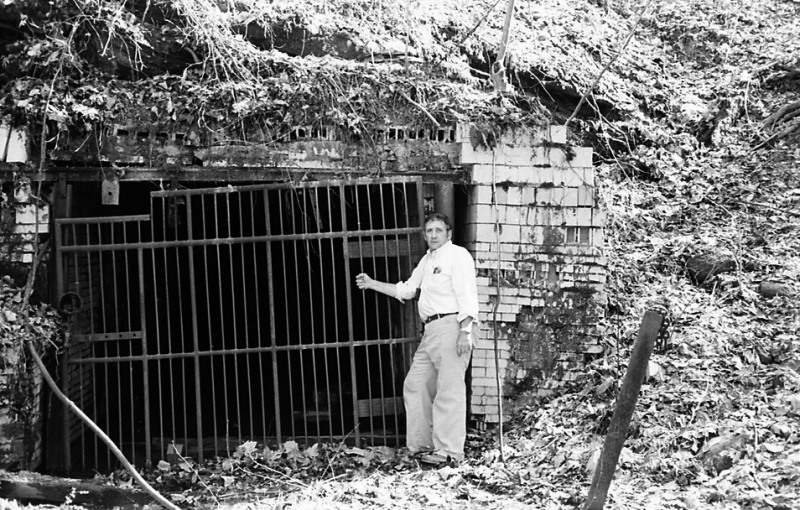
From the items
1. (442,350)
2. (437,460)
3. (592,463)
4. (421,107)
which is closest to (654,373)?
(592,463)

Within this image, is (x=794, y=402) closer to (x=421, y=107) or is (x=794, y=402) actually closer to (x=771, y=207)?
(x=771, y=207)

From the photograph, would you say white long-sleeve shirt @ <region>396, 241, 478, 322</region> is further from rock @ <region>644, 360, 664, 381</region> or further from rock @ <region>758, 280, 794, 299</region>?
rock @ <region>758, 280, 794, 299</region>

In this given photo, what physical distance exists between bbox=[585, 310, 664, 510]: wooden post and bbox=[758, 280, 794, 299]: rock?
9.58ft

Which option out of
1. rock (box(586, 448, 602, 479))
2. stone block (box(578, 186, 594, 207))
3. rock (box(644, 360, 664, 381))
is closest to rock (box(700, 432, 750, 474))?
rock (box(586, 448, 602, 479))

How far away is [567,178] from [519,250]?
74 cm

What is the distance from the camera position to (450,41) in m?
7.64

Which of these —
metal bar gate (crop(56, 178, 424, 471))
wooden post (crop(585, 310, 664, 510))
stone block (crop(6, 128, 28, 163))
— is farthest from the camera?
metal bar gate (crop(56, 178, 424, 471))

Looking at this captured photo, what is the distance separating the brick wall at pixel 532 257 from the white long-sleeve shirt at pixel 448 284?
605 mm

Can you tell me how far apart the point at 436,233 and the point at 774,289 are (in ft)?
9.90

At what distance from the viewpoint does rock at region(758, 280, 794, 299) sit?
19.7 feet

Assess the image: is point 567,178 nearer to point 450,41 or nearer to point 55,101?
point 450,41

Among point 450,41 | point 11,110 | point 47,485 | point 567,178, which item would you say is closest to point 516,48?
point 450,41

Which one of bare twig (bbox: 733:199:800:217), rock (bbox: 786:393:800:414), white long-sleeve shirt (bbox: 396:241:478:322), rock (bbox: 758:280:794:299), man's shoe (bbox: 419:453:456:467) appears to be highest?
bare twig (bbox: 733:199:800:217)

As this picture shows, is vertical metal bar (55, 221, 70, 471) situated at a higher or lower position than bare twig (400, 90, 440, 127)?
lower
